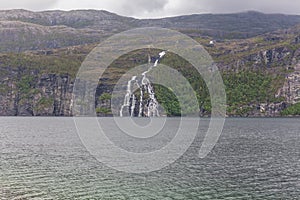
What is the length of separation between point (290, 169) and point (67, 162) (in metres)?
37.0

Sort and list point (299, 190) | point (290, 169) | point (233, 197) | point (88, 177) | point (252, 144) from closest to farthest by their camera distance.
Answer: point (233, 197), point (299, 190), point (88, 177), point (290, 169), point (252, 144)

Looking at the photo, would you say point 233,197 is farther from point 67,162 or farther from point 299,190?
point 67,162

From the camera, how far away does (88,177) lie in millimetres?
57156

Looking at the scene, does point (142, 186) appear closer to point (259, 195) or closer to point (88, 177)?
point (88, 177)

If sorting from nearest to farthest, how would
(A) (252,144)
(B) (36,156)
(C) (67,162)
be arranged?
1. (C) (67,162)
2. (B) (36,156)
3. (A) (252,144)

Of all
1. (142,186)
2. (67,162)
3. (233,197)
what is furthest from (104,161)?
(233,197)

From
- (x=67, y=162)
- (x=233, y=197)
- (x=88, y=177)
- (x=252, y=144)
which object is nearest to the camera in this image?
(x=233, y=197)

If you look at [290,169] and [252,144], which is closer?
[290,169]

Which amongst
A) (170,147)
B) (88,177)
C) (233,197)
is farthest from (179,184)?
(170,147)

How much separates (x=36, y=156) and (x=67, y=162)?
9733mm

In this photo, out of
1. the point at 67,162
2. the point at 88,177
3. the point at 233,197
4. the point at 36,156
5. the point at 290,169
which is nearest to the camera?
the point at 233,197

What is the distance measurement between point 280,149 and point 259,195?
152 feet

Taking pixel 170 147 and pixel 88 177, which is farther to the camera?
pixel 170 147

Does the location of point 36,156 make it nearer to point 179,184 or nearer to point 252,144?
point 179,184
